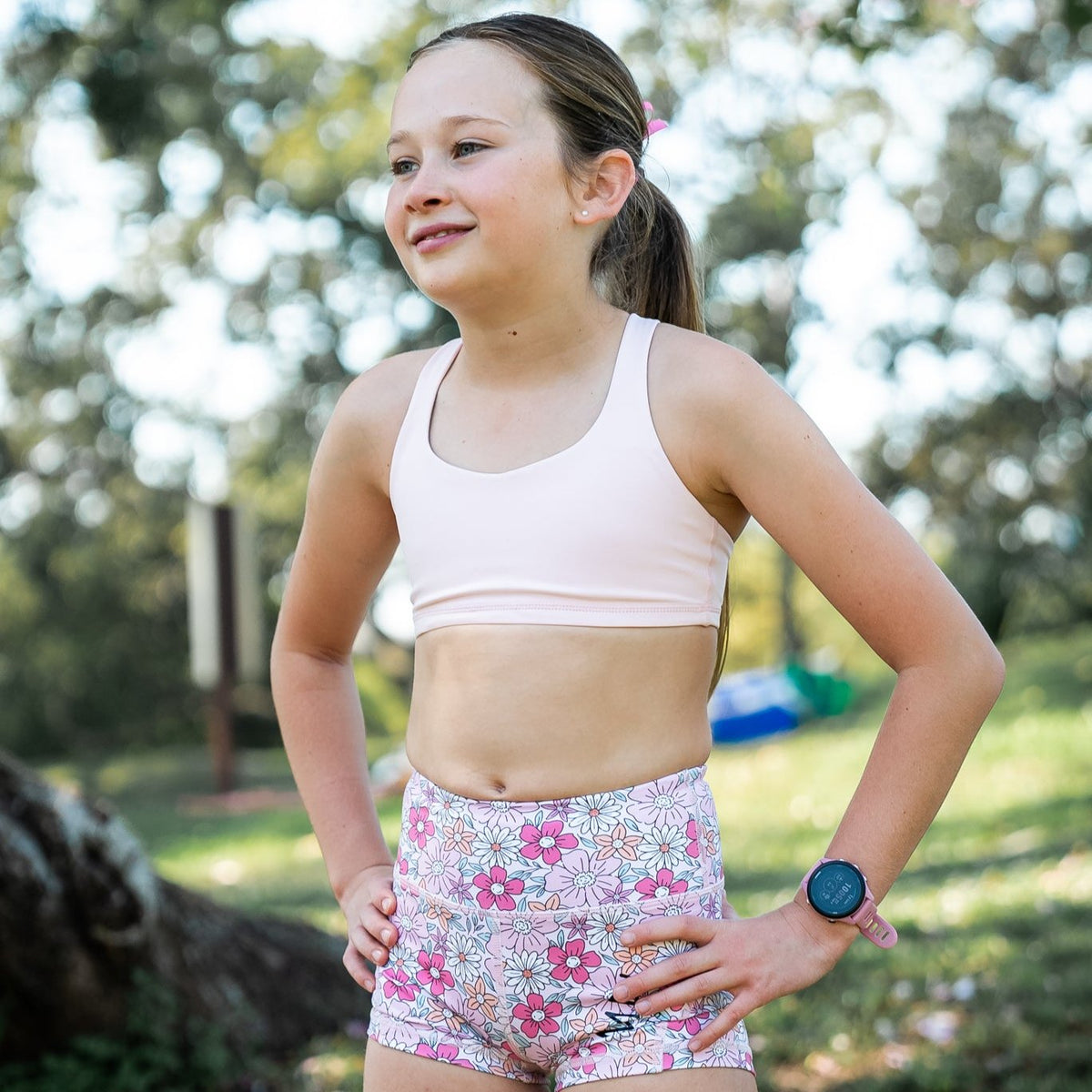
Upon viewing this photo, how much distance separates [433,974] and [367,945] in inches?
6.3

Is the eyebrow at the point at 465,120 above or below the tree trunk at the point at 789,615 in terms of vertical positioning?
below

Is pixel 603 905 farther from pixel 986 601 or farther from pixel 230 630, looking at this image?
pixel 986 601

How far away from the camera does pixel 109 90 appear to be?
221 inches

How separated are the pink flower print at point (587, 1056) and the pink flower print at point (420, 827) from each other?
33cm

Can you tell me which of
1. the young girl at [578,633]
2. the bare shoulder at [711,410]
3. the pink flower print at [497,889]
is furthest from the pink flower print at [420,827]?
the bare shoulder at [711,410]

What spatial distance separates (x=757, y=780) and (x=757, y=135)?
5.22m

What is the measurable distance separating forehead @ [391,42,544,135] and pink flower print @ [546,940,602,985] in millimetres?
1073

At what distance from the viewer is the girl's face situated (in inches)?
73.2

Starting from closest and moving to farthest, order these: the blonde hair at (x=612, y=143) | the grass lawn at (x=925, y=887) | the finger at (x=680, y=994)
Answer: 1. the finger at (x=680, y=994)
2. the blonde hair at (x=612, y=143)
3. the grass lawn at (x=925, y=887)

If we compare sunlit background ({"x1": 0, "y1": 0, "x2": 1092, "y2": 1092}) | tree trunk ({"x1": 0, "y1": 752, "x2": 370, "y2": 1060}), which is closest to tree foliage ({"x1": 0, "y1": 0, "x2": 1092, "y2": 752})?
sunlit background ({"x1": 0, "y1": 0, "x2": 1092, "y2": 1092})

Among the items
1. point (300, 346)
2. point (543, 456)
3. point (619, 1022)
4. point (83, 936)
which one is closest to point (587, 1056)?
point (619, 1022)

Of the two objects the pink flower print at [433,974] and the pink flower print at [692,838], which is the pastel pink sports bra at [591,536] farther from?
the pink flower print at [433,974]

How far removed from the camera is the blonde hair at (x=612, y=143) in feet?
6.35

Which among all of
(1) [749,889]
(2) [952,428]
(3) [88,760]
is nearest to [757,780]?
(1) [749,889]
